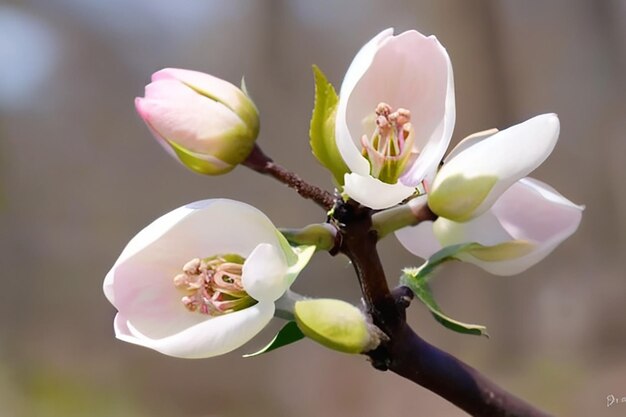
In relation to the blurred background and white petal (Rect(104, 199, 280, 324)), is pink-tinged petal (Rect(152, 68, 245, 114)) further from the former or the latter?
the blurred background

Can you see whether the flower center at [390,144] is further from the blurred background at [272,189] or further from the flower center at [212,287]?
the blurred background at [272,189]

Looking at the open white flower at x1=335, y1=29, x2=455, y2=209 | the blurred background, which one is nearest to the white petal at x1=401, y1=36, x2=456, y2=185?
the open white flower at x1=335, y1=29, x2=455, y2=209

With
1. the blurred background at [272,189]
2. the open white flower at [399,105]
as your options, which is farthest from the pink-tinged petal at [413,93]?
the blurred background at [272,189]

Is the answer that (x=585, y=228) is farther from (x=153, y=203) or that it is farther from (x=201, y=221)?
(x=201, y=221)

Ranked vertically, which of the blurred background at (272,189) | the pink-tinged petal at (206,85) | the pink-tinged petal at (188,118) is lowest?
the blurred background at (272,189)

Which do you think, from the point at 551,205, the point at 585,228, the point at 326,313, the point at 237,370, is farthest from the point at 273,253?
the point at 585,228

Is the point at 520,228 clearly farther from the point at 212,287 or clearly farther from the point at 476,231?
the point at 212,287
